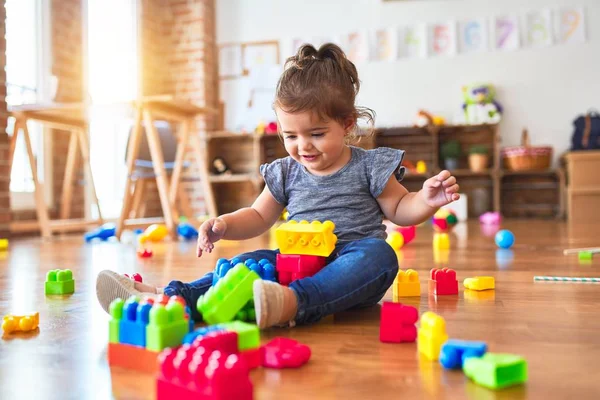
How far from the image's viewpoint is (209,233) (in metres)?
1.09

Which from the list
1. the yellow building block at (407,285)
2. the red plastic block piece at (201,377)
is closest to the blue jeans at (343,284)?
the yellow building block at (407,285)

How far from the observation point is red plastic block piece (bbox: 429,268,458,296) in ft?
3.99

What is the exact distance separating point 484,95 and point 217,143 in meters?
2.31

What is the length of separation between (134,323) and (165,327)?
51 millimetres

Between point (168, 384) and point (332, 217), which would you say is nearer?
point (168, 384)

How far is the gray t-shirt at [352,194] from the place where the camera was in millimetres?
1153

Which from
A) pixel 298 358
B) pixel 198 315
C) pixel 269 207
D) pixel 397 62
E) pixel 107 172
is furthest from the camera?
pixel 397 62

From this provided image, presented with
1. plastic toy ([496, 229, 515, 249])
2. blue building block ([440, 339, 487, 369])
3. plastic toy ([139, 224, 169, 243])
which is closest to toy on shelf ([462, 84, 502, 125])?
plastic toy ([496, 229, 515, 249])

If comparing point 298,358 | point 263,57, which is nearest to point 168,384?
point 298,358

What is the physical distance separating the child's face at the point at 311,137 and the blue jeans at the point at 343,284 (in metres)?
0.18

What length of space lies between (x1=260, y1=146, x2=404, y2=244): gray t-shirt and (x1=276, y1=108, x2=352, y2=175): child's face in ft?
0.16

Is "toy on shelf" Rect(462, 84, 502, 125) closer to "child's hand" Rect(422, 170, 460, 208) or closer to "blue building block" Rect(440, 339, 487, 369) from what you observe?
"child's hand" Rect(422, 170, 460, 208)

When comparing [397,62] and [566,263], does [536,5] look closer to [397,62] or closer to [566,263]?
[397,62]

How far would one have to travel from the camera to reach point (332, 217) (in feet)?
3.82
